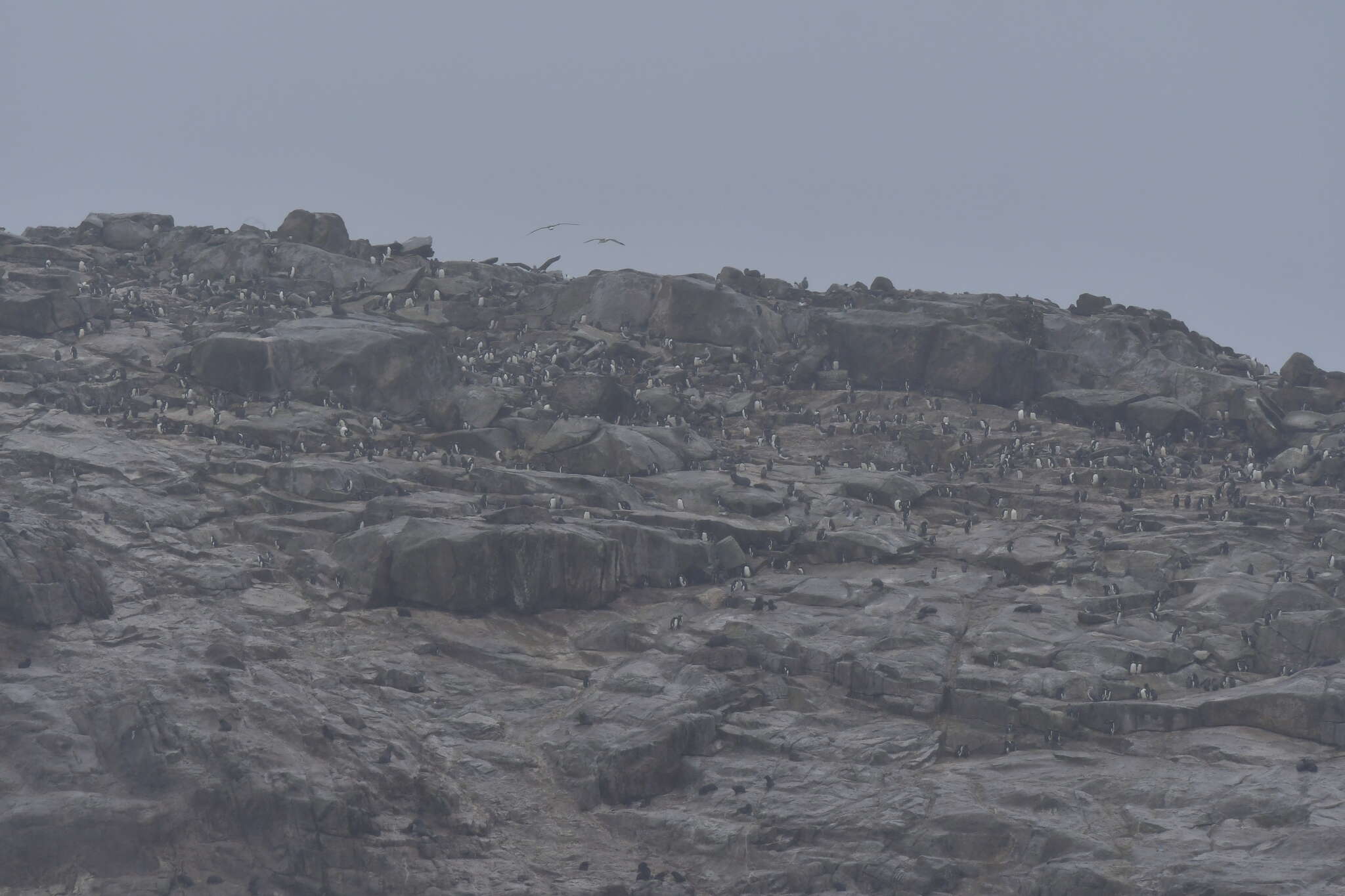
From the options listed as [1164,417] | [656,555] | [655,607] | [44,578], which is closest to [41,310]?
[44,578]

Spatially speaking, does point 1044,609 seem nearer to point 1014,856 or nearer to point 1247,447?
point 1014,856

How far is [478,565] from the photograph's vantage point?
52375mm

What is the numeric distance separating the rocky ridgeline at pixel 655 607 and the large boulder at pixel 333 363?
207 millimetres

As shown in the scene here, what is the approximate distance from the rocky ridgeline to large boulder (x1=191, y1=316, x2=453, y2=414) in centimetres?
21

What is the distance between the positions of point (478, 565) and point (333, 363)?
22099 millimetres

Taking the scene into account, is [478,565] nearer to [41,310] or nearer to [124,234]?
[41,310]

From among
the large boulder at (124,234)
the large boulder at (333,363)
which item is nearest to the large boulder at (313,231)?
the large boulder at (124,234)

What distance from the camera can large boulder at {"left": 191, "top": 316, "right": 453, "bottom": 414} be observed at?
228 feet

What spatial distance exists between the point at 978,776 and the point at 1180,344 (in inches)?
1818

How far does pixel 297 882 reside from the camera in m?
39.2

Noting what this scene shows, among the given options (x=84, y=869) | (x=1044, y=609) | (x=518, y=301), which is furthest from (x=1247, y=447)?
(x=84, y=869)

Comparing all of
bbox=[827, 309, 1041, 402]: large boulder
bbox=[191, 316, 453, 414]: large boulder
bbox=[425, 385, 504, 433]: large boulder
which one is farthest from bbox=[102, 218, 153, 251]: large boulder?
bbox=[827, 309, 1041, 402]: large boulder

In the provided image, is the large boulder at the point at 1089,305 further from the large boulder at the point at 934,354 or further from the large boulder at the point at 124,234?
the large boulder at the point at 124,234

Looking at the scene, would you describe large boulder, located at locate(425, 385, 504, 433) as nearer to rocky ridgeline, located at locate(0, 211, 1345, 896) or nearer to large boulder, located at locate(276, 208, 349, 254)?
rocky ridgeline, located at locate(0, 211, 1345, 896)
